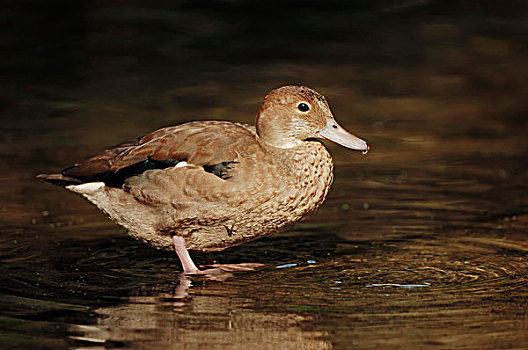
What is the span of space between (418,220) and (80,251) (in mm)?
3117

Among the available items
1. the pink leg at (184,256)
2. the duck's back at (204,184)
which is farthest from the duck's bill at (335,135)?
the pink leg at (184,256)

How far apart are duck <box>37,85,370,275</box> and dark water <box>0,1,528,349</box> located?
382 mm

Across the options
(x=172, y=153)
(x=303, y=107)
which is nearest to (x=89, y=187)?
(x=172, y=153)

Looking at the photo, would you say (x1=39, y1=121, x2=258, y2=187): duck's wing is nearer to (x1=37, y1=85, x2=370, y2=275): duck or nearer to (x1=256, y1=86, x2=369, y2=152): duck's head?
(x1=37, y1=85, x2=370, y2=275): duck

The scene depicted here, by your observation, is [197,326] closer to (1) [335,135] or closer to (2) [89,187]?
(2) [89,187]

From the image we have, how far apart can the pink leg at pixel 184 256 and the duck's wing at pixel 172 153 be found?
2.04ft

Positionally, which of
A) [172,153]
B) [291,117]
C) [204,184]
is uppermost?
[291,117]

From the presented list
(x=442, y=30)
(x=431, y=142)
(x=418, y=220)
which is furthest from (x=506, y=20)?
(x=418, y=220)

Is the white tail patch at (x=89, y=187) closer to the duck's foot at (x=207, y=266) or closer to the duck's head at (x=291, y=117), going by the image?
the duck's foot at (x=207, y=266)

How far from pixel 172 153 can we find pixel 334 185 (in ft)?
10.6

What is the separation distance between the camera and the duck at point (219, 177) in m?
7.52

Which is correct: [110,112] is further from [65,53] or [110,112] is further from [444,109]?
[444,109]

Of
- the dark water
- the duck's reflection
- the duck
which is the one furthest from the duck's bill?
the duck's reflection

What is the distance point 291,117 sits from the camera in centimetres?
776
